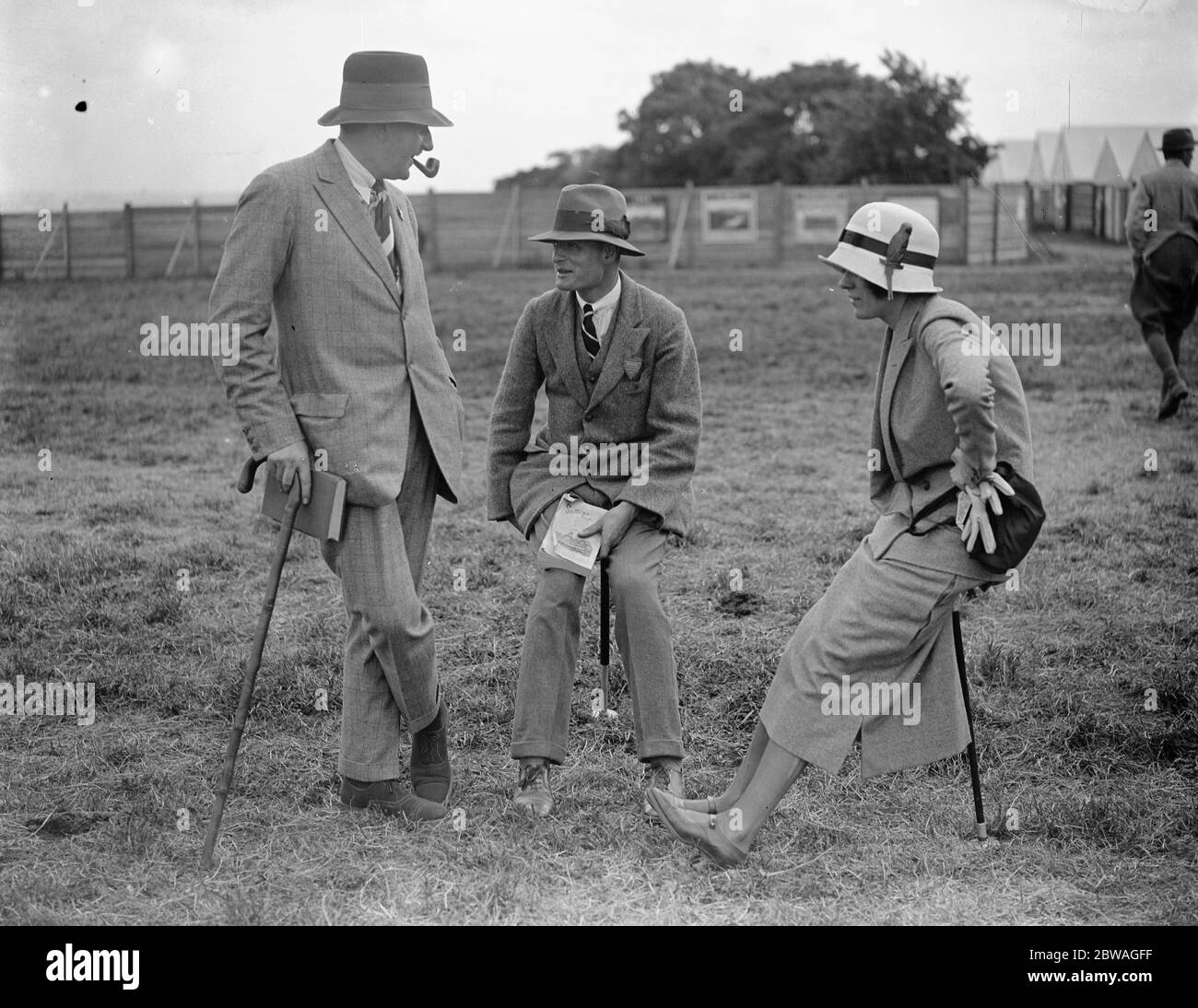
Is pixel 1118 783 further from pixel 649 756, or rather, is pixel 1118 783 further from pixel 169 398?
pixel 169 398

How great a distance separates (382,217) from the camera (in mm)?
4461

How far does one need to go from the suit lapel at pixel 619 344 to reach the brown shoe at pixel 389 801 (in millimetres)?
1407

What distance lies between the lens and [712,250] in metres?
29.3

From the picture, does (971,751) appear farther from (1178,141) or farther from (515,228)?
(515,228)

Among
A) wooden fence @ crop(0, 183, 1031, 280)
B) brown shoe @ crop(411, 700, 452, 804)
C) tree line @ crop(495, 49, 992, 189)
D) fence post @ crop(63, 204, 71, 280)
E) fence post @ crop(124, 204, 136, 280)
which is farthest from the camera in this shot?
tree line @ crop(495, 49, 992, 189)

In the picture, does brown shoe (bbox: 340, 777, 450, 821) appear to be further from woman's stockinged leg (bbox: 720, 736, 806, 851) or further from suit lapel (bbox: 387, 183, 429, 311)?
suit lapel (bbox: 387, 183, 429, 311)

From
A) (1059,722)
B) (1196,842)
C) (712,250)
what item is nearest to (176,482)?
(1059,722)

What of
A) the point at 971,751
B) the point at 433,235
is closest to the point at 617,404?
the point at 971,751

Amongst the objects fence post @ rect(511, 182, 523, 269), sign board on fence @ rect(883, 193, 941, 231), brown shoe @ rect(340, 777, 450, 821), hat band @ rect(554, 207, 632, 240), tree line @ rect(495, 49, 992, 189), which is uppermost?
tree line @ rect(495, 49, 992, 189)

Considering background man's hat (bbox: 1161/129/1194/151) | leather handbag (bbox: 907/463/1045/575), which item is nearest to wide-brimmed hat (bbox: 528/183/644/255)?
leather handbag (bbox: 907/463/1045/575)

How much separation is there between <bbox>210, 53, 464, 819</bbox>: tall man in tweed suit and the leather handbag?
66.1 inches

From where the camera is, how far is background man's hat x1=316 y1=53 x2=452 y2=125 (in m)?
4.28

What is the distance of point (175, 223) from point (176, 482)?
16.0m

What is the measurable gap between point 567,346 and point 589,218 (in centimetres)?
43
